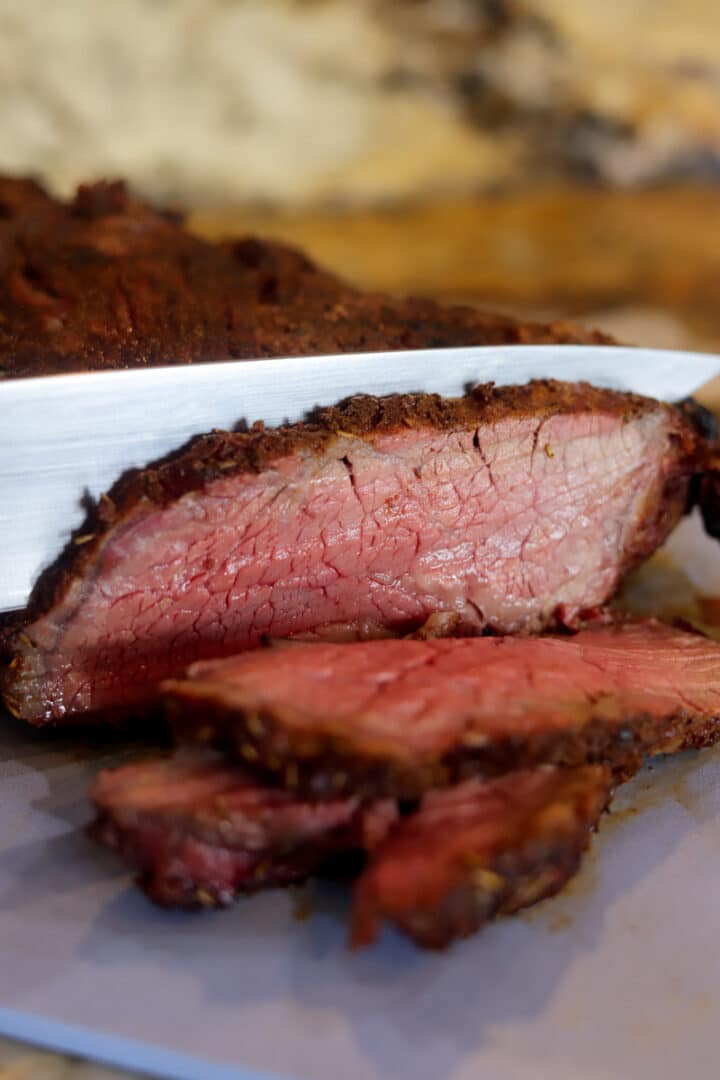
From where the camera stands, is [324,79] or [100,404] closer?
[100,404]

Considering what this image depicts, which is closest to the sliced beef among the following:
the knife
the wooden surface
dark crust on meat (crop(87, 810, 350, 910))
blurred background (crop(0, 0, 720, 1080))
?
dark crust on meat (crop(87, 810, 350, 910))

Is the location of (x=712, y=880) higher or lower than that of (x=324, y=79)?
lower

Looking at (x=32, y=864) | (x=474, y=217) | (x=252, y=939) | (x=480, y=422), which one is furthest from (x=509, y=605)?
(x=474, y=217)

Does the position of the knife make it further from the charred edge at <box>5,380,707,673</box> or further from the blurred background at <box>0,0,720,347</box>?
the blurred background at <box>0,0,720,347</box>

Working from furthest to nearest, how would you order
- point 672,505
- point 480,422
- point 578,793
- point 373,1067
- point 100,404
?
point 672,505 < point 480,422 < point 100,404 < point 578,793 < point 373,1067

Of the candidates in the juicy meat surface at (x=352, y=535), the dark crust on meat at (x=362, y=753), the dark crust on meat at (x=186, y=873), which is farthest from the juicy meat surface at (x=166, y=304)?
the dark crust on meat at (x=186, y=873)

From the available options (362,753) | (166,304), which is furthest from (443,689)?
(166,304)

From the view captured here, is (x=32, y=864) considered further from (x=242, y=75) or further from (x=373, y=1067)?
(x=242, y=75)
